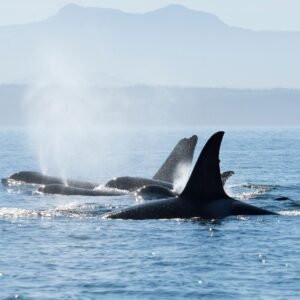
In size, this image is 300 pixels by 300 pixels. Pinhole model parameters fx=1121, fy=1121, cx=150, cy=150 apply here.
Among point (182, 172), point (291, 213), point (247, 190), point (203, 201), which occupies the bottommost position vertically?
point (291, 213)

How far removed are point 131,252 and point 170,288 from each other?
4.19 metres

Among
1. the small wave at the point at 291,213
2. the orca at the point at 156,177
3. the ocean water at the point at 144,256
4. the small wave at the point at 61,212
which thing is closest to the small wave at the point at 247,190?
the orca at the point at 156,177

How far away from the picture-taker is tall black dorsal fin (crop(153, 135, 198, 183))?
4912cm

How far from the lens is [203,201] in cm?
3083

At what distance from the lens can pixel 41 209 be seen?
36688 millimetres

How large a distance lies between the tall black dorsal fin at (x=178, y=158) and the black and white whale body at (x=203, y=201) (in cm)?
1734

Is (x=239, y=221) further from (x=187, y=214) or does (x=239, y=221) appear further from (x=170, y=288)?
(x=170, y=288)

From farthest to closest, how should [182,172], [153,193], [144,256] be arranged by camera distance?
[182,172]
[153,193]
[144,256]

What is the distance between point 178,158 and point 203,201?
60.5 ft

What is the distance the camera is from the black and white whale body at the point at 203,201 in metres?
30.4

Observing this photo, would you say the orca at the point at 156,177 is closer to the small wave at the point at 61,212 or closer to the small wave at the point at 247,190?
→ the small wave at the point at 247,190

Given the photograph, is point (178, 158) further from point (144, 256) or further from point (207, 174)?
point (144, 256)

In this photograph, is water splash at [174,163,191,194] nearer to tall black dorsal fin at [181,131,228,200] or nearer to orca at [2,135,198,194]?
orca at [2,135,198,194]

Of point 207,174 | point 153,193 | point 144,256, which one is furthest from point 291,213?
point 144,256
